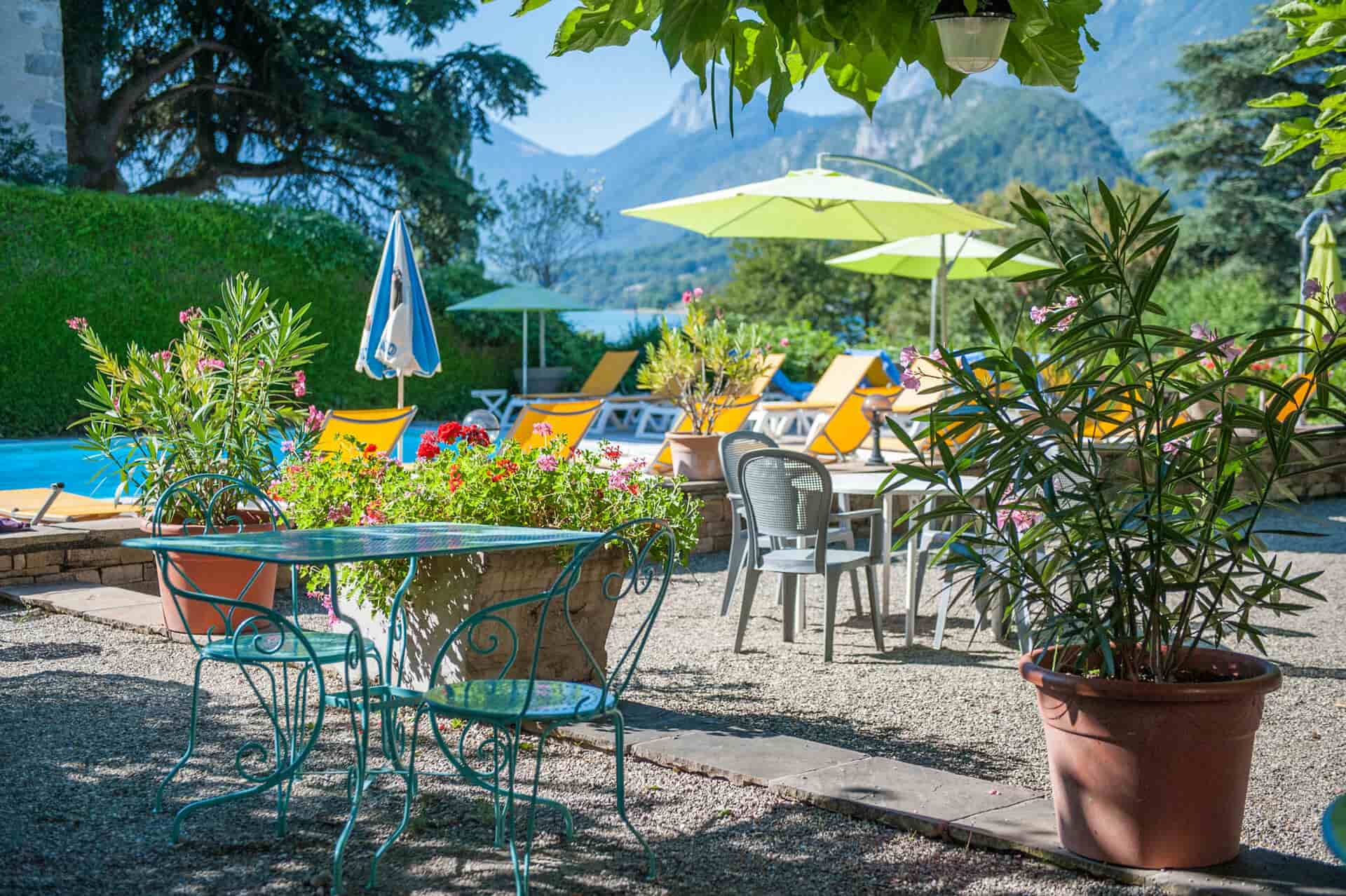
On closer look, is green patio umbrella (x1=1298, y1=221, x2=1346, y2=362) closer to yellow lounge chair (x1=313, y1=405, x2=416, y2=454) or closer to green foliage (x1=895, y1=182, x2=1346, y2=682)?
yellow lounge chair (x1=313, y1=405, x2=416, y2=454)

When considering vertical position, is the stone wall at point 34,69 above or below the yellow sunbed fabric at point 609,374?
above

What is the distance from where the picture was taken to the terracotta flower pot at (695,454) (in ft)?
27.0

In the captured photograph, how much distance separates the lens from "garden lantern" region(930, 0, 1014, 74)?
3.01m

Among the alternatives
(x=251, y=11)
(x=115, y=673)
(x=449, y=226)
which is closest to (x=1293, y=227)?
(x=449, y=226)

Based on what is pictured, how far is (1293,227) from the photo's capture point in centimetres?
2922

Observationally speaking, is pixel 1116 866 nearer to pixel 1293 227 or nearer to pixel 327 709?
pixel 327 709

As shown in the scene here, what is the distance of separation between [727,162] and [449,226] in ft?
333

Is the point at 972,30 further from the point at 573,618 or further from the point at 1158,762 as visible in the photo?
the point at 573,618

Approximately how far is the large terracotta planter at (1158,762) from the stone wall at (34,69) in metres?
19.9

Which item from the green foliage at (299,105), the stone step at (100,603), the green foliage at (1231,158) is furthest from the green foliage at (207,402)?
the green foliage at (1231,158)

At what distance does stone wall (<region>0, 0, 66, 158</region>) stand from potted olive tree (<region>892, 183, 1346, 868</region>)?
19.5m

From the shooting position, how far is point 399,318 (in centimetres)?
859

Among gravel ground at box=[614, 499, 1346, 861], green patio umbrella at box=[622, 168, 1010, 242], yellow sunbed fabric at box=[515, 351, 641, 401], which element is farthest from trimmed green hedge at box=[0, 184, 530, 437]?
gravel ground at box=[614, 499, 1346, 861]

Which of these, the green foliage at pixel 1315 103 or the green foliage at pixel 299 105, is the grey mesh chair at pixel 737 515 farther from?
the green foliage at pixel 299 105
